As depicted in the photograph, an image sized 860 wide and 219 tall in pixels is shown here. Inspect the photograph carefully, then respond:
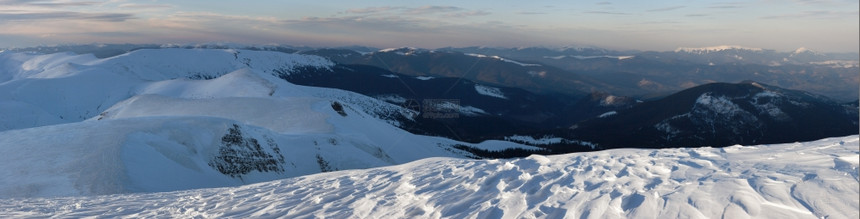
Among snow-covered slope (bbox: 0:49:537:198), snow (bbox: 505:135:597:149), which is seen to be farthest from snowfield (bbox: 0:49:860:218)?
snow (bbox: 505:135:597:149)

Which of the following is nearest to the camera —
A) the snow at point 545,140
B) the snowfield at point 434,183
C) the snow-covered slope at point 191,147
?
the snowfield at point 434,183

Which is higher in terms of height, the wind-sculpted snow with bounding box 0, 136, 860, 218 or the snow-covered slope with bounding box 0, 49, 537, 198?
the wind-sculpted snow with bounding box 0, 136, 860, 218

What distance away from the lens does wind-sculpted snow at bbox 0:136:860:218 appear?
9.63m

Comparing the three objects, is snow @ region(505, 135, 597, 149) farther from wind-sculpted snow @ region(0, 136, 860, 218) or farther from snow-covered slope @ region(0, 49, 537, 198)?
wind-sculpted snow @ region(0, 136, 860, 218)

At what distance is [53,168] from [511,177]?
3359 cm

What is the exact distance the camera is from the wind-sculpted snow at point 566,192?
9.63 metres

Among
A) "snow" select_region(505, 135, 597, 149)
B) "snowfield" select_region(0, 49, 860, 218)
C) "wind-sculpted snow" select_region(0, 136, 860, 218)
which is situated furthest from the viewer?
"snow" select_region(505, 135, 597, 149)

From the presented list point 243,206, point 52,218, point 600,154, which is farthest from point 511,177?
point 52,218

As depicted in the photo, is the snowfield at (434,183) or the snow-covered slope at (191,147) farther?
the snow-covered slope at (191,147)

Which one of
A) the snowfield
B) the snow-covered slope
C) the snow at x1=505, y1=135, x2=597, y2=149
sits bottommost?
the snow at x1=505, y1=135, x2=597, y2=149

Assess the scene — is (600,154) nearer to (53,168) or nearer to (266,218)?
(266,218)

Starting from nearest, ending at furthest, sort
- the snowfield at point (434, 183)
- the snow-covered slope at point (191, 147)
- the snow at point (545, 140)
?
the snowfield at point (434, 183), the snow-covered slope at point (191, 147), the snow at point (545, 140)

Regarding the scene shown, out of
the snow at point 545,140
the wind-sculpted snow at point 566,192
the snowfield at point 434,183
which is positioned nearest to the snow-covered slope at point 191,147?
the snowfield at point 434,183

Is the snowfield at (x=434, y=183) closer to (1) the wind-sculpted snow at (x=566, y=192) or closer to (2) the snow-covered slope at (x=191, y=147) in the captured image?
(1) the wind-sculpted snow at (x=566, y=192)
